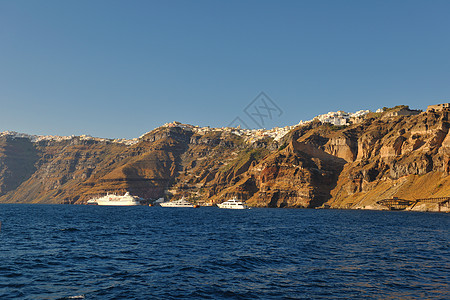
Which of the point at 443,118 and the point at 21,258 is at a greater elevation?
the point at 443,118

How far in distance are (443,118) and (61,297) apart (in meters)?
218

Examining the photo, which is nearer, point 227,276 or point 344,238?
point 227,276

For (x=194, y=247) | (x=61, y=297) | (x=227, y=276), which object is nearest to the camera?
(x=61, y=297)

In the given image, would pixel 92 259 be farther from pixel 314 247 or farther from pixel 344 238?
pixel 344 238

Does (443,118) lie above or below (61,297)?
above

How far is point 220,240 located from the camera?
5381 cm

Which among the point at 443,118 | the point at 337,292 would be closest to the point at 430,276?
the point at 337,292

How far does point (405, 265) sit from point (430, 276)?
4.85 m

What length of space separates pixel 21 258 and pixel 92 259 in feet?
23.3

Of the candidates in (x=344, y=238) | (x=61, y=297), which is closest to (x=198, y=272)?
(x=61, y=297)

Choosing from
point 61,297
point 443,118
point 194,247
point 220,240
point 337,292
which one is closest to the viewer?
point 61,297

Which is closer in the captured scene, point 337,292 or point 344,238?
point 337,292

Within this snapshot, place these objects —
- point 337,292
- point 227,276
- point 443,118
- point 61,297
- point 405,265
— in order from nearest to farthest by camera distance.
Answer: point 61,297 → point 337,292 → point 227,276 → point 405,265 → point 443,118

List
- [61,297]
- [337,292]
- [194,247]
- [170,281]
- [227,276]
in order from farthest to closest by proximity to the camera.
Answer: [194,247] → [227,276] → [170,281] → [337,292] → [61,297]
